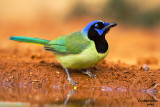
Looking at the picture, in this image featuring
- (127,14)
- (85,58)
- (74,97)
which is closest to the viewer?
(74,97)

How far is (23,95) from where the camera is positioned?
6.02 metres

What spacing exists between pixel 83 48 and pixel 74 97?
1219 millimetres

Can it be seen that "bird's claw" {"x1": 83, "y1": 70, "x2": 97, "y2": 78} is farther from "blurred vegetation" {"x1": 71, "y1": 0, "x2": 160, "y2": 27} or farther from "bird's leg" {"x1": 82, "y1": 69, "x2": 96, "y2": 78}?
"blurred vegetation" {"x1": 71, "y1": 0, "x2": 160, "y2": 27}

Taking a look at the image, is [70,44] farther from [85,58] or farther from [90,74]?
[90,74]

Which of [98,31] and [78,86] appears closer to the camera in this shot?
[78,86]

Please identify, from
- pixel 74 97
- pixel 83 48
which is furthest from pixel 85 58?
pixel 74 97

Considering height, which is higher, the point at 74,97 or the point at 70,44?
the point at 70,44

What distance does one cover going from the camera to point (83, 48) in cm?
670

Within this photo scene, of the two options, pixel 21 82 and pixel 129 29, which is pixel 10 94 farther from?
pixel 129 29

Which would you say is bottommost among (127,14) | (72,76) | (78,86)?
(78,86)

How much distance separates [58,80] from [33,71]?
583 millimetres

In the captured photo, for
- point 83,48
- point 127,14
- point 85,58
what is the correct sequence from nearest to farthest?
point 85,58, point 83,48, point 127,14

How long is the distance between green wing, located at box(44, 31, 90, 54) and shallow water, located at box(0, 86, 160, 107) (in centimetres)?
78

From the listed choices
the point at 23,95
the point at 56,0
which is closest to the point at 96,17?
the point at 56,0
